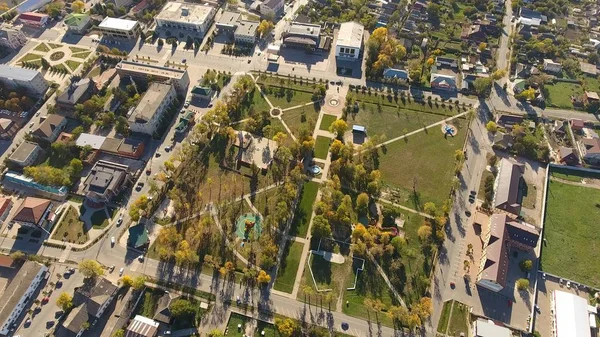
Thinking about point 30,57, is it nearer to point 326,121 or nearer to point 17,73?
point 17,73

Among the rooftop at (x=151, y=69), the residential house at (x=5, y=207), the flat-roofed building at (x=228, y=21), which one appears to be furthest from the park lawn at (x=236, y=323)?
the flat-roofed building at (x=228, y=21)

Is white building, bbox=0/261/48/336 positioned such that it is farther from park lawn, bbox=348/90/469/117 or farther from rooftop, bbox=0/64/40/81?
park lawn, bbox=348/90/469/117

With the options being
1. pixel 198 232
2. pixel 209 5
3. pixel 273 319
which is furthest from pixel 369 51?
pixel 273 319

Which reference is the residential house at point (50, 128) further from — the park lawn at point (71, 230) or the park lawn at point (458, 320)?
the park lawn at point (458, 320)

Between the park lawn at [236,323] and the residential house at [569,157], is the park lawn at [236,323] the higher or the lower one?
the lower one

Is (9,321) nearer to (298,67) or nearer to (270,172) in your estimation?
(270,172)

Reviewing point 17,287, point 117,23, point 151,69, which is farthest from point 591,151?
point 117,23

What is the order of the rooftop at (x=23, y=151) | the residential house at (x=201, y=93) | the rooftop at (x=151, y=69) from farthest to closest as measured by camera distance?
the rooftop at (x=151, y=69) < the residential house at (x=201, y=93) < the rooftop at (x=23, y=151)

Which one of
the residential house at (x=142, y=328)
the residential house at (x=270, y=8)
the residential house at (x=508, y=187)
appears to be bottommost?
the residential house at (x=142, y=328)
